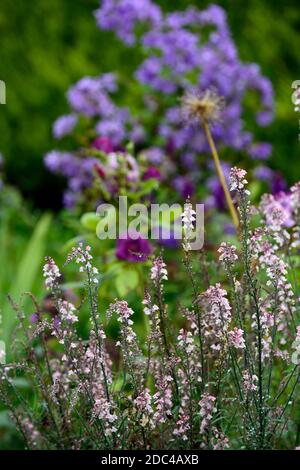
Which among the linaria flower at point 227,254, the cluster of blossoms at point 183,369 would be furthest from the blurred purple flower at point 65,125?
the linaria flower at point 227,254

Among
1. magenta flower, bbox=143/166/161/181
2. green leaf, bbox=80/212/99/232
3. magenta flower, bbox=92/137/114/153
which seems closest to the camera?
green leaf, bbox=80/212/99/232

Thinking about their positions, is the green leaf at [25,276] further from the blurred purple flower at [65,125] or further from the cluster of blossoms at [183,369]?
the cluster of blossoms at [183,369]

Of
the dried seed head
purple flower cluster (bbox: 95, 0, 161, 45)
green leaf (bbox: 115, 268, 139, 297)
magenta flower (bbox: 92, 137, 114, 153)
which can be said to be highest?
purple flower cluster (bbox: 95, 0, 161, 45)

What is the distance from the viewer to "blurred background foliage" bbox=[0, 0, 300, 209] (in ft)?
17.6

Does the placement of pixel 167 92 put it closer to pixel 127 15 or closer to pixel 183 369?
pixel 127 15

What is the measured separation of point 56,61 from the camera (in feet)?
18.9

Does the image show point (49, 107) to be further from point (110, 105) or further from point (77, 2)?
point (110, 105)

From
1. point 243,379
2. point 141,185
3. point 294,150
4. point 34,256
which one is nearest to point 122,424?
point 243,379

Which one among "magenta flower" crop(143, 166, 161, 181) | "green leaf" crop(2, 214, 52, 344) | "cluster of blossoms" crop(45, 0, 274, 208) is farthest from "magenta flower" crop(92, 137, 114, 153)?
"green leaf" crop(2, 214, 52, 344)

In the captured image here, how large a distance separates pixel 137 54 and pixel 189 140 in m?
1.80

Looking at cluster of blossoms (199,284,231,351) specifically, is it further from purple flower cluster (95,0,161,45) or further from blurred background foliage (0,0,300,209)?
blurred background foliage (0,0,300,209)

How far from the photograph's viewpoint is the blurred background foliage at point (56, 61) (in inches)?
211

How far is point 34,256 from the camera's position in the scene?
385 centimetres

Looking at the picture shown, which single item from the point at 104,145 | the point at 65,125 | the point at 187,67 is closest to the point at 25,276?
the point at 65,125
